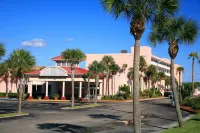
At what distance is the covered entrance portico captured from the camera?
54.2 meters

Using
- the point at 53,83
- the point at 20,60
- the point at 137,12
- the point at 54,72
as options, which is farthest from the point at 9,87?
A: the point at 137,12

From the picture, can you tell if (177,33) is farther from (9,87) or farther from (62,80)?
(9,87)

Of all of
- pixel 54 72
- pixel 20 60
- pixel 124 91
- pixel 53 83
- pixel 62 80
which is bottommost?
pixel 124 91

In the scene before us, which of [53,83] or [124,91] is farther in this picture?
[53,83]

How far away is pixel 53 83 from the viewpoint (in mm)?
59469

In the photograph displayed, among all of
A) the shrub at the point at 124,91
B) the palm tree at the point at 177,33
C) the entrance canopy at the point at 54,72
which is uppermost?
the palm tree at the point at 177,33

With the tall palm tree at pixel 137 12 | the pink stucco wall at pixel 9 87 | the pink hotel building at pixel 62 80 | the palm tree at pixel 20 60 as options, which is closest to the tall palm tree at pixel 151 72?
the pink hotel building at pixel 62 80

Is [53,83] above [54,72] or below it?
below

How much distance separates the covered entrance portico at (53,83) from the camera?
54219 millimetres

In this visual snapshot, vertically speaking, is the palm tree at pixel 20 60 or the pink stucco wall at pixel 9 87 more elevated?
the palm tree at pixel 20 60

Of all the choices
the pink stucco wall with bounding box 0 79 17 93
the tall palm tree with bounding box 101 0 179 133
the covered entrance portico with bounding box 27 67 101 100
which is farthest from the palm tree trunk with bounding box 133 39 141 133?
the pink stucco wall with bounding box 0 79 17 93

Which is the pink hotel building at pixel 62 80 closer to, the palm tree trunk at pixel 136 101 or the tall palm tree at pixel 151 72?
the tall palm tree at pixel 151 72

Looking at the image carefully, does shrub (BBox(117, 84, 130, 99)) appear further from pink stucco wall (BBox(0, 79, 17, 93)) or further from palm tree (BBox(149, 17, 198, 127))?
palm tree (BBox(149, 17, 198, 127))

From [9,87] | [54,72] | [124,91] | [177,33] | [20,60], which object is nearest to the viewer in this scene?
[177,33]
